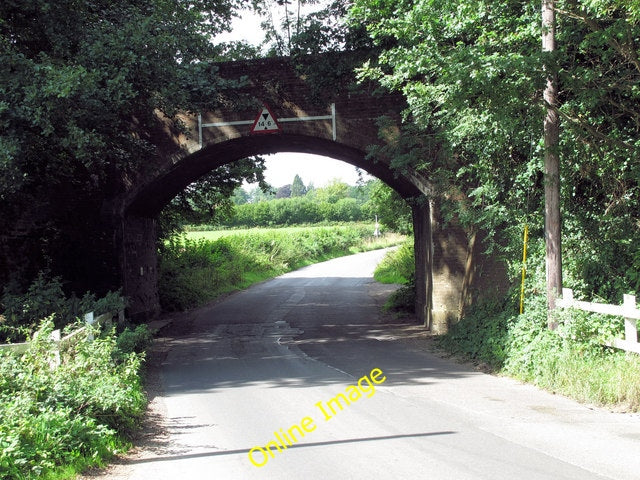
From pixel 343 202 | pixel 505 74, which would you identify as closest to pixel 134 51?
pixel 505 74

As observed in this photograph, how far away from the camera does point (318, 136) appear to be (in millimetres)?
16219

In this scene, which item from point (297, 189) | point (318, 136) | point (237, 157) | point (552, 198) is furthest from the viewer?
point (297, 189)

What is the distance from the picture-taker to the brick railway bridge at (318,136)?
15.5m

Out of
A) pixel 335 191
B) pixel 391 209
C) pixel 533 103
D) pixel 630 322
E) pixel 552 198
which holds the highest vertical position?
pixel 335 191

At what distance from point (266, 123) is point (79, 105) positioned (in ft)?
18.7

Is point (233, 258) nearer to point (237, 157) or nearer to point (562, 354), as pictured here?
point (237, 157)

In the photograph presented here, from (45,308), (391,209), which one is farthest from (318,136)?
(391,209)

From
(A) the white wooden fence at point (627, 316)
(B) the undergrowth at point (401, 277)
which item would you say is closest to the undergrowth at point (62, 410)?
(A) the white wooden fence at point (627, 316)

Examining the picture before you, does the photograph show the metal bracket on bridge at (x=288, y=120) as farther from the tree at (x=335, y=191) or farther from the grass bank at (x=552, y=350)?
the tree at (x=335, y=191)

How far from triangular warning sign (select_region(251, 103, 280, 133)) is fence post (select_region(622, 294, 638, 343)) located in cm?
987

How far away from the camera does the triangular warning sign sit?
52.5 feet

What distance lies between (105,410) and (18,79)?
6.58 metres

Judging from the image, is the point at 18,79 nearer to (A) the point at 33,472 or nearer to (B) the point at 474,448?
(A) the point at 33,472

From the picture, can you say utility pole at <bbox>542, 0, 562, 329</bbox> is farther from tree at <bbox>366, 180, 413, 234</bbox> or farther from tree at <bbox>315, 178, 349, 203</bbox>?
tree at <bbox>315, 178, 349, 203</bbox>
